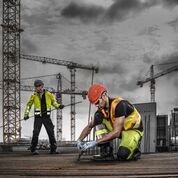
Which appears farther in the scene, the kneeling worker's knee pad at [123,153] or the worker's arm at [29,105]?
the worker's arm at [29,105]

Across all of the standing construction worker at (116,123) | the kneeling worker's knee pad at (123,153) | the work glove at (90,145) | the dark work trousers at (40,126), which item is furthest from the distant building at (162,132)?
the work glove at (90,145)

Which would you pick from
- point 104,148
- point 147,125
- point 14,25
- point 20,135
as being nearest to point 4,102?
point 20,135

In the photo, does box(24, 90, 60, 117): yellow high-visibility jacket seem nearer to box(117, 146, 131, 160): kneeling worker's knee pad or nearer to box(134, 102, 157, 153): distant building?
box(134, 102, 157, 153): distant building

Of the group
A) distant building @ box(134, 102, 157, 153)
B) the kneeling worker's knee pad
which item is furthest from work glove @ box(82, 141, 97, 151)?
distant building @ box(134, 102, 157, 153)

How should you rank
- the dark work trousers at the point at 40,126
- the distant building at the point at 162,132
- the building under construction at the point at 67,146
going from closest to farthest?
the building under construction at the point at 67,146, the dark work trousers at the point at 40,126, the distant building at the point at 162,132

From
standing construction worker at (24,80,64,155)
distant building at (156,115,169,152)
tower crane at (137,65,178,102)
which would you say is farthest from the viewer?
tower crane at (137,65,178,102)

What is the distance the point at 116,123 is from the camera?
7.02m

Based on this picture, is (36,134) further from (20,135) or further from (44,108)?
(20,135)

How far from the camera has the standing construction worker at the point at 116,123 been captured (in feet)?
23.0

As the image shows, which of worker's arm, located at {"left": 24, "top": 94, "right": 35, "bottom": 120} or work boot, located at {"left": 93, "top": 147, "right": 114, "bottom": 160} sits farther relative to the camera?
worker's arm, located at {"left": 24, "top": 94, "right": 35, "bottom": 120}

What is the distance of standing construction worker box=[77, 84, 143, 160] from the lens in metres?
7.02

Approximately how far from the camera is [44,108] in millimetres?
11992

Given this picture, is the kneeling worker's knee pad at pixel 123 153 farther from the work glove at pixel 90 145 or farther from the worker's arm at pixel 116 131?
the work glove at pixel 90 145

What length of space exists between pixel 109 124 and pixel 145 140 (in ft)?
23.8
